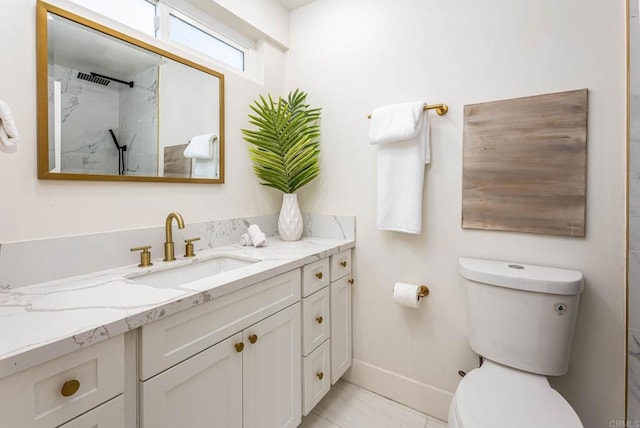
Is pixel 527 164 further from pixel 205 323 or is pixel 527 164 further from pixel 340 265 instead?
pixel 205 323

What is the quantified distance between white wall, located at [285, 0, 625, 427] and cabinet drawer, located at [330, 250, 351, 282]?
0.28 feet

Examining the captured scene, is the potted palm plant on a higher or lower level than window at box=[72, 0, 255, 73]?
lower

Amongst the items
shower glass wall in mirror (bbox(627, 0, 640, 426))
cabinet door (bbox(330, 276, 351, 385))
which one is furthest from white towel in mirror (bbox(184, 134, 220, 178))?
shower glass wall in mirror (bbox(627, 0, 640, 426))

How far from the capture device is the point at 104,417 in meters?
0.70

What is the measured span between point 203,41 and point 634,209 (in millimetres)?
2133

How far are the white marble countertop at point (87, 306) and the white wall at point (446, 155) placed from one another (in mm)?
778

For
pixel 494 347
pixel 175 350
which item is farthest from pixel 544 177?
pixel 175 350

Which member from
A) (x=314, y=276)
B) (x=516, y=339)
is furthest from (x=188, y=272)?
(x=516, y=339)

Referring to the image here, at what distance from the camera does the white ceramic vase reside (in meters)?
1.80

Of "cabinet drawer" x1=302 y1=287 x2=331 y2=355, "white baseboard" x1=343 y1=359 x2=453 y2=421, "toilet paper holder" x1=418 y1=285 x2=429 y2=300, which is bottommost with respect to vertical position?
"white baseboard" x1=343 y1=359 x2=453 y2=421

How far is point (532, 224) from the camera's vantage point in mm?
1318

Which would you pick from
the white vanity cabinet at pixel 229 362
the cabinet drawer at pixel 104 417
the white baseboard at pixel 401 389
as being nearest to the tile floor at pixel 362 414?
the white baseboard at pixel 401 389

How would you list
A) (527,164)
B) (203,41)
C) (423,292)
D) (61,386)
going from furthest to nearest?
(203,41) → (423,292) → (527,164) → (61,386)

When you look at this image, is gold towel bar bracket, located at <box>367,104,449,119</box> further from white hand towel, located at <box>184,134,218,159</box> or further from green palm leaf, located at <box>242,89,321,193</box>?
white hand towel, located at <box>184,134,218,159</box>
